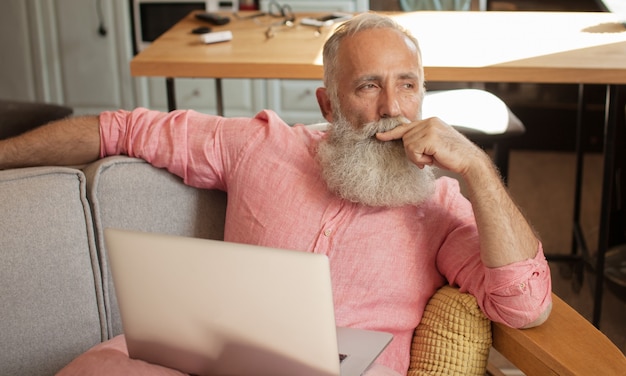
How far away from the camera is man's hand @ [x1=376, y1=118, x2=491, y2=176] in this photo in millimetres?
1543

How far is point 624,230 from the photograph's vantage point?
3387 mm

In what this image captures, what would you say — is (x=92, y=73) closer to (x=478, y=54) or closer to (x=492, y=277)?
(x=478, y=54)

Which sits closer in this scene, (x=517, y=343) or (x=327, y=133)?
(x=517, y=343)

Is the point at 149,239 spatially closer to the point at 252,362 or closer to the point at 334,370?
the point at 252,362

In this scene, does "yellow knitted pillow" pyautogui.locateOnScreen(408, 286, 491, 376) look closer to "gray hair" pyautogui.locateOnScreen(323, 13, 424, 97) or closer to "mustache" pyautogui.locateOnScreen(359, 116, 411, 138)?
"mustache" pyautogui.locateOnScreen(359, 116, 411, 138)

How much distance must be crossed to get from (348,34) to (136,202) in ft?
1.91

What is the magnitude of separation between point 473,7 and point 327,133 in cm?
208

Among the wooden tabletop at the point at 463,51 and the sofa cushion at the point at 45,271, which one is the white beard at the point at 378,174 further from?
the wooden tabletop at the point at 463,51

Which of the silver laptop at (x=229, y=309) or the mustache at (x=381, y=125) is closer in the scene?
the silver laptop at (x=229, y=309)

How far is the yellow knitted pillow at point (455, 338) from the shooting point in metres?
1.58

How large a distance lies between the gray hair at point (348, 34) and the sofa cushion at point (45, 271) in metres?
0.57

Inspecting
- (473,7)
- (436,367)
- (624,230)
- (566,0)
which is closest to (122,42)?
(473,7)

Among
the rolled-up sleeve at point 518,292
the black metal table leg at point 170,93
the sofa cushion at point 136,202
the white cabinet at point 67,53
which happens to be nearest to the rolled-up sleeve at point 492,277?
the rolled-up sleeve at point 518,292

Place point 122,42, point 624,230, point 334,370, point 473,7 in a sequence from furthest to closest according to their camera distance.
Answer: point 122,42 < point 473,7 < point 624,230 < point 334,370
